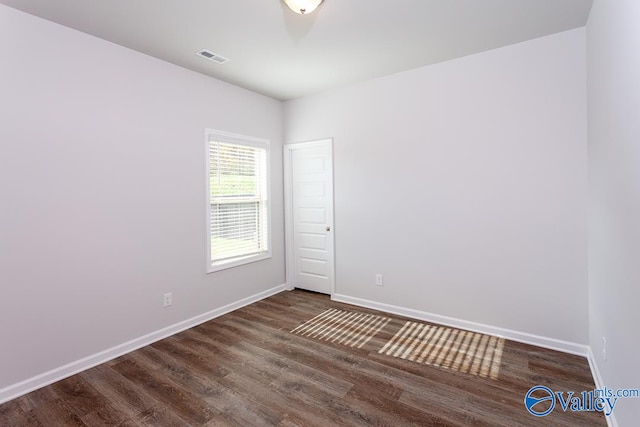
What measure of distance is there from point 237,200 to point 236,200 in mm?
16

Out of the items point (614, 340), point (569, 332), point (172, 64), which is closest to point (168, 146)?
point (172, 64)

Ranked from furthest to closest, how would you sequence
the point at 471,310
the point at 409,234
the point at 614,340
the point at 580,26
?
the point at 409,234 → the point at 471,310 → the point at 580,26 → the point at 614,340

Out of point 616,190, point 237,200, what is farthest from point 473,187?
point 237,200

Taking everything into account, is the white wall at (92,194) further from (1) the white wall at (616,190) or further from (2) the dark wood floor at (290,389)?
(1) the white wall at (616,190)

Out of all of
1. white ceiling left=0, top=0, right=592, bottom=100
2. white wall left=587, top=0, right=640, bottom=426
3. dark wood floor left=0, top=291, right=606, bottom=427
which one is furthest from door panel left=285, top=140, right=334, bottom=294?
white wall left=587, top=0, right=640, bottom=426

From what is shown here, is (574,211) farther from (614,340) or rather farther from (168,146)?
(168,146)

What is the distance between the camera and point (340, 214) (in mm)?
4027

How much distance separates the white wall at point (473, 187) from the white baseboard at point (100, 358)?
167cm

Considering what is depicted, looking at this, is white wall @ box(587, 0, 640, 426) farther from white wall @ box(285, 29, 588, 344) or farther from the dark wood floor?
the dark wood floor

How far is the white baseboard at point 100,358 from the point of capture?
221cm

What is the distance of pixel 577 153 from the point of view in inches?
103

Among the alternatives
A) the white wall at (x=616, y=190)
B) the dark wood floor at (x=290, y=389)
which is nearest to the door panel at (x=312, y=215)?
the dark wood floor at (x=290, y=389)

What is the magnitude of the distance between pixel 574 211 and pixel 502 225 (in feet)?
1.80

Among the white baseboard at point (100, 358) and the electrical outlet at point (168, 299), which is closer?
the white baseboard at point (100, 358)
